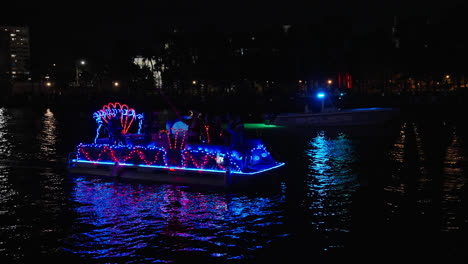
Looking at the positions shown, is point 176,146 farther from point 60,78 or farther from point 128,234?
point 60,78

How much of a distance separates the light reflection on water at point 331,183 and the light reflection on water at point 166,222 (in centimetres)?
128

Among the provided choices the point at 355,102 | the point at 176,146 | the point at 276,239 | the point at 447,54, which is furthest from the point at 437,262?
the point at 447,54

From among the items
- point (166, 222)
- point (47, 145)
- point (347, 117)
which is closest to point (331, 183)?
point (166, 222)

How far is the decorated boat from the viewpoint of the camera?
59.1 ft

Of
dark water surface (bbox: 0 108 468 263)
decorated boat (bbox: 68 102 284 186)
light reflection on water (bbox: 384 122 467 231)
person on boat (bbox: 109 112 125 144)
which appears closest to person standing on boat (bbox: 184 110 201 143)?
decorated boat (bbox: 68 102 284 186)

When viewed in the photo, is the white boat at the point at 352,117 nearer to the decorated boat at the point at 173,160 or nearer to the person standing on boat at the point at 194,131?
the decorated boat at the point at 173,160

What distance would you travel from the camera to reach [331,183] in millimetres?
18500

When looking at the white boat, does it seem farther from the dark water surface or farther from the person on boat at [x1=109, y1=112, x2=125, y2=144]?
the person on boat at [x1=109, y1=112, x2=125, y2=144]

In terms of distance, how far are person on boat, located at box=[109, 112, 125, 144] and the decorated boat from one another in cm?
10

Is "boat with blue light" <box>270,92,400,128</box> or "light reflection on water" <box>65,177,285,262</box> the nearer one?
"light reflection on water" <box>65,177,285,262</box>

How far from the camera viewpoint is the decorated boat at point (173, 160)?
59.1 feet

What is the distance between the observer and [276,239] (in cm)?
1238

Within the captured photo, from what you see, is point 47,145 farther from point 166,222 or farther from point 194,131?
point 166,222

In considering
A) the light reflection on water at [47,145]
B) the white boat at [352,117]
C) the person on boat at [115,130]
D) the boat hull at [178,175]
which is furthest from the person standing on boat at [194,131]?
the white boat at [352,117]
